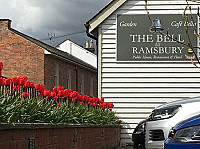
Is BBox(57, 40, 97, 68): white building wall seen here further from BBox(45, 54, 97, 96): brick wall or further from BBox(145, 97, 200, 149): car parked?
BBox(145, 97, 200, 149): car parked

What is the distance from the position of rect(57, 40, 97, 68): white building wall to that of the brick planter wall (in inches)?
1310

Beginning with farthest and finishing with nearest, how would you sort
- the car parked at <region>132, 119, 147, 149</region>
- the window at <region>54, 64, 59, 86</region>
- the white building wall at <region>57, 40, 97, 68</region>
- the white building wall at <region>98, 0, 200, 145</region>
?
1. the white building wall at <region>57, 40, 97, 68</region>
2. the window at <region>54, 64, 59, 86</region>
3. the white building wall at <region>98, 0, 200, 145</region>
4. the car parked at <region>132, 119, 147, 149</region>

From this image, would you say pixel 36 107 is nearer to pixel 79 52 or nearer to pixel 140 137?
pixel 140 137

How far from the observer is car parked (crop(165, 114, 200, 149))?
4812 millimetres

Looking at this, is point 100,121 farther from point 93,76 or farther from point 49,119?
point 93,76

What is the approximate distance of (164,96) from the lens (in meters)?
16.0

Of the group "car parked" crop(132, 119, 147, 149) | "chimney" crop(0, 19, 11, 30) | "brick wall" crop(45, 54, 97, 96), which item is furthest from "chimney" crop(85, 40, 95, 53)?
"car parked" crop(132, 119, 147, 149)

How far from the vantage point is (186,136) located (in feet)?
16.2

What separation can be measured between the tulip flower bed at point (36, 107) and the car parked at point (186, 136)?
2004mm

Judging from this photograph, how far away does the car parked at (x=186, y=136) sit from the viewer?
4812 millimetres

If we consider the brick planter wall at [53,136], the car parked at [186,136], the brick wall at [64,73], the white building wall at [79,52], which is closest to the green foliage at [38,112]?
the brick planter wall at [53,136]

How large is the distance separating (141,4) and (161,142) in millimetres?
7700

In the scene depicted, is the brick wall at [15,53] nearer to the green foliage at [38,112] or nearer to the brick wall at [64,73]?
the brick wall at [64,73]

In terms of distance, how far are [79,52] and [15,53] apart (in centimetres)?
1835
